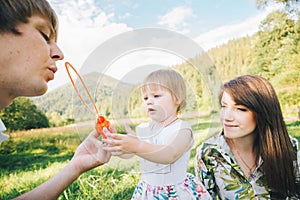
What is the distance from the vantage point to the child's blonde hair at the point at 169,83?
0.95 metres

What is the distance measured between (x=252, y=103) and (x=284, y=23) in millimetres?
5766

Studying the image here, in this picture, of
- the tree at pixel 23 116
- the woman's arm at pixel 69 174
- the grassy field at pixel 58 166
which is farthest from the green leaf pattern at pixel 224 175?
the tree at pixel 23 116

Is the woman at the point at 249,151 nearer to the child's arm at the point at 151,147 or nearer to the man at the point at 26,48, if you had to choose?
the child's arm at the point at 151,147

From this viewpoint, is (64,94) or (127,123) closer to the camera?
(127,123)

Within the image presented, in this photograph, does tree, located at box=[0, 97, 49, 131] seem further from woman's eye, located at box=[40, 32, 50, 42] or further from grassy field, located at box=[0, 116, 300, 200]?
woman's eye, located at box=[40, 32, 50, 42]

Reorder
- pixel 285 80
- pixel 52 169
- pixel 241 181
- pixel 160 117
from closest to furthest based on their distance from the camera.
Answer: pixel 160 117 → pixel 241 181 → pixel 52 169 → pixel 285 80

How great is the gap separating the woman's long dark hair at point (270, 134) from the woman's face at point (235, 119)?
1.1 inches

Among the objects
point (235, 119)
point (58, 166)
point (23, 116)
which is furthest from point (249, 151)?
point (23, 116)

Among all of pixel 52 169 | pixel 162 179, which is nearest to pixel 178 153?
pixel 162 179

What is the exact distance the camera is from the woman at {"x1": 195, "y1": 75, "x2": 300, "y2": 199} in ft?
5.32

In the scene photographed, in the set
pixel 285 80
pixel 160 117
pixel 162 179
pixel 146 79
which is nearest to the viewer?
pixel 146 79

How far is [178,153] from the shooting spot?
1142 millimetres

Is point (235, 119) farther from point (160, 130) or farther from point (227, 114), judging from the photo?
point (160, 130)

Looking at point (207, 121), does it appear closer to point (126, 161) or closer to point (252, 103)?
point (126, 161)
